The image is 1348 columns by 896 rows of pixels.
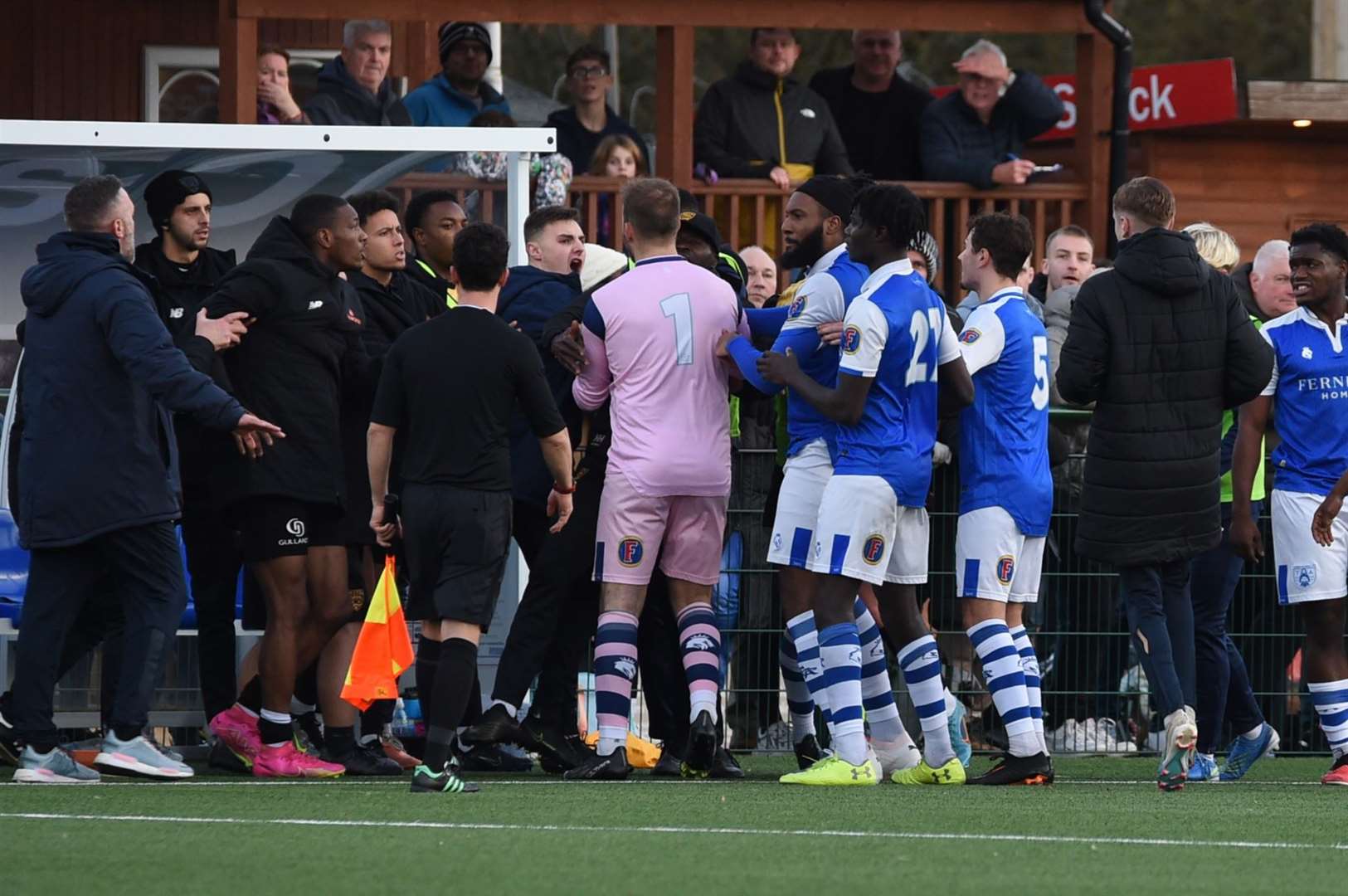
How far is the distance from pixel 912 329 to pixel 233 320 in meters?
2.54

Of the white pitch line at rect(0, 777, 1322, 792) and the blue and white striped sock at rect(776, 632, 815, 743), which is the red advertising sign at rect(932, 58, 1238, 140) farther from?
the white pitch line at rect(0, 777, 1322, 792)

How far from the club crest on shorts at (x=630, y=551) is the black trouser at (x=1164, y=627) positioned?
1.77 meters

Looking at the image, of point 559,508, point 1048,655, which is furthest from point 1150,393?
point 1048,655

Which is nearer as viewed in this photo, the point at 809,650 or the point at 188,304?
the point at 809,650

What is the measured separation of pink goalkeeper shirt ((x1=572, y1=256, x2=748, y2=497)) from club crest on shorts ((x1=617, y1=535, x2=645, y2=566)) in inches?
7.2

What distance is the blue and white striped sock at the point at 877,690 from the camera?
911cm

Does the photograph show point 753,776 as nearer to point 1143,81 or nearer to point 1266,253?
point 1266,253

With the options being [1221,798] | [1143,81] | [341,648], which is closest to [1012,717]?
[1221,798]

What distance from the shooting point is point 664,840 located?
680cm

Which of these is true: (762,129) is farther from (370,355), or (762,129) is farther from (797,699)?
(797,699)

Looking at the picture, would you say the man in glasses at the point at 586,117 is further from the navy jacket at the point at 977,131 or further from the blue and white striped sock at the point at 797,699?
the blue and white striped sock at the point at 797,699

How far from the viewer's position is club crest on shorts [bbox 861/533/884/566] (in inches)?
337

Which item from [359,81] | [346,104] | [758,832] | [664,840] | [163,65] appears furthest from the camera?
[163,65]

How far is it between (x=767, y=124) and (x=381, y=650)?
7128 mm
